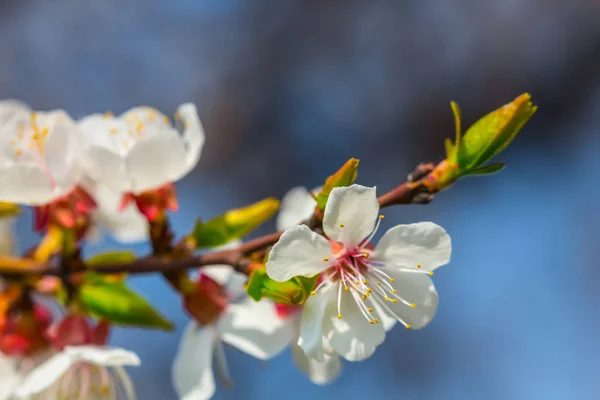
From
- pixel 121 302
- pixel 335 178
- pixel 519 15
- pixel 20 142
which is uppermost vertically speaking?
pixel 519 15

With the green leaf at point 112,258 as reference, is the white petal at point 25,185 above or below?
above

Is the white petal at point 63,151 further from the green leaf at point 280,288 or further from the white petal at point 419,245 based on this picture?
the white petal at point 419,245

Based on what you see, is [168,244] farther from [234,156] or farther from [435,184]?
[234,156]

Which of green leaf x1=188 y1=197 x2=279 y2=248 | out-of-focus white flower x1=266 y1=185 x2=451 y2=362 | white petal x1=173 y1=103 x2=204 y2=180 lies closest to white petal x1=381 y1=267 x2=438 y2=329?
out-of-focus white flower x1=266 y1=185 x2=451 y2=362

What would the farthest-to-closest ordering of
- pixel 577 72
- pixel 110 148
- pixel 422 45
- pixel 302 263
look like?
1. pixel 422 45
2. pixel 577 72
3. pixel 110 148
4. pixel 302 263

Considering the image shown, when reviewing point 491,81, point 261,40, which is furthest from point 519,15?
point 261,40

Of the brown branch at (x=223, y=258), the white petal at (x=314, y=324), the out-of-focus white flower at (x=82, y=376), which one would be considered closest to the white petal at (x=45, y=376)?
the out-of-focus white flower at (x=82, y=376)

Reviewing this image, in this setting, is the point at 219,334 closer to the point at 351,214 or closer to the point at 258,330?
the point at 258,330
